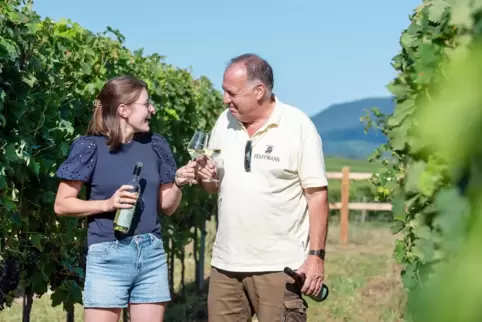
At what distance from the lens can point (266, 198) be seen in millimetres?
4383

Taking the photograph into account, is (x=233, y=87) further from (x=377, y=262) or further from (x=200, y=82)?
(x=377, y=262)

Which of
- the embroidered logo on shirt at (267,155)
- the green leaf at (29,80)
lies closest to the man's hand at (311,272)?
the embroidered logo on shirt at (267,155)

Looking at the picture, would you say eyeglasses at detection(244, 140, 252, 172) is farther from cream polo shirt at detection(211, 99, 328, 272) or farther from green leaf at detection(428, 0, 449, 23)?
green leaf at detection(428, 0, 449, 23)

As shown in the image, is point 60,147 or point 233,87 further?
point 60,147

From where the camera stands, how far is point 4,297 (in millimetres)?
5449

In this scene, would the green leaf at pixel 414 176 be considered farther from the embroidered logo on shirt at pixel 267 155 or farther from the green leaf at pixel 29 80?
the green leaf at pixel 29 80

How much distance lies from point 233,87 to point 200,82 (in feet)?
23.8

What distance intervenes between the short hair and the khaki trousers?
3.14ft

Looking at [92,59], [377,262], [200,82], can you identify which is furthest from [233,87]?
[377,262]

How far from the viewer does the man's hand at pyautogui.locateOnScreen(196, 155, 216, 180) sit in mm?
4355

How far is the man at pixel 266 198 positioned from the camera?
4387 mm

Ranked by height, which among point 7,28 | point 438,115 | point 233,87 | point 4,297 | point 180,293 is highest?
point 7,28

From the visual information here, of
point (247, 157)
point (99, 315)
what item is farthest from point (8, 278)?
point (247, 157)

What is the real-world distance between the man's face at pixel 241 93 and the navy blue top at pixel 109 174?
0.49m
